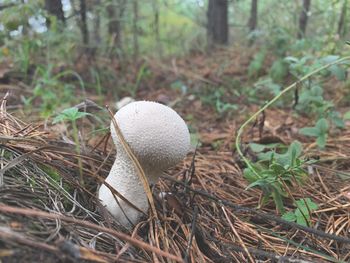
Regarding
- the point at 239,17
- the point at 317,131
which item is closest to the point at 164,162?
the point at 317,131

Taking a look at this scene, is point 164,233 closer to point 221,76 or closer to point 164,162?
point 164,162

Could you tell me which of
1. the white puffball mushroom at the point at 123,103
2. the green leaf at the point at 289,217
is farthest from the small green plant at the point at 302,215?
the white puffball mushroom at the point at 123,103

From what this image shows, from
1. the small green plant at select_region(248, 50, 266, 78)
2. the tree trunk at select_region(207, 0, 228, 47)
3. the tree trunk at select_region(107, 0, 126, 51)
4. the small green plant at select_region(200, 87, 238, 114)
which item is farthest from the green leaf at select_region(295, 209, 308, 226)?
the tree trunk at select_region(207, 0, 228, 47)

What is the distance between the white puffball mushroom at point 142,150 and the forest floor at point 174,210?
6cm

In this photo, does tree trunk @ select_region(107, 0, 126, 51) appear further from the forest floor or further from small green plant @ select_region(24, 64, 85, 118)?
the forest floor

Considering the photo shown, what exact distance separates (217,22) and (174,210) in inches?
148

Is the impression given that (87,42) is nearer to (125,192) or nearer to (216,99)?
(216,99)

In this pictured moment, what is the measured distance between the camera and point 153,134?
1303 millimetres

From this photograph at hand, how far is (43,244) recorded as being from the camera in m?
0.89

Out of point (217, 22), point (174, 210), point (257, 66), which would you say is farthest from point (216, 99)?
point (217, 22)

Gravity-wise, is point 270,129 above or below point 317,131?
below

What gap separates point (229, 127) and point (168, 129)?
4.45ft

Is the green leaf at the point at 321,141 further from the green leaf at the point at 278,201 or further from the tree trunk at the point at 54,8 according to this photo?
the tree trunk at the point at 54,8

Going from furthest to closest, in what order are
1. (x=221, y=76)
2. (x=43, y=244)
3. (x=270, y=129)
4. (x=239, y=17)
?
(x=239, y=17) → (x=221, y=76) → (x=270, y=129) → (x=43, y=244)
